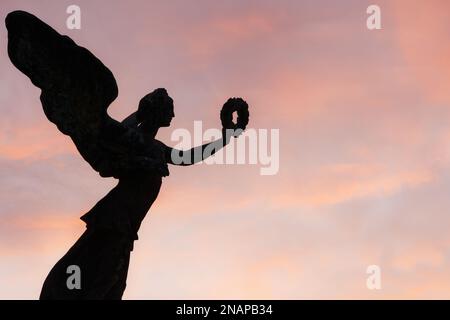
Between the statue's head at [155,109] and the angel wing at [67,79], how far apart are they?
623 mm

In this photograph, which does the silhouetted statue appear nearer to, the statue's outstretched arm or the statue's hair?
the statue's hair

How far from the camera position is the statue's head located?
9484mm

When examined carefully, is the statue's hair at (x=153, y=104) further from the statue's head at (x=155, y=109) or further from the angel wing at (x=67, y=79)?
the angel wing at (x=67, y=79)

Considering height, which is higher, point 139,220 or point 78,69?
point 78,69

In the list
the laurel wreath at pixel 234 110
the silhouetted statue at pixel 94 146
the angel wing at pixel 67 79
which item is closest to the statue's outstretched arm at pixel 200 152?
the laurel wreath at pixel 234 110

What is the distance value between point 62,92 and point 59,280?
206 centimetres

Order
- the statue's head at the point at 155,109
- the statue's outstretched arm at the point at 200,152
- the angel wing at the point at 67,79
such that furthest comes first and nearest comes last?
1. the statue's outstretched arm at the point at 200,152
2. the statue's head at the point at 155,109
3. the angel wing at the point at 67,79

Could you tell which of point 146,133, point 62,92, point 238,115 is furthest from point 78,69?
point 238,115

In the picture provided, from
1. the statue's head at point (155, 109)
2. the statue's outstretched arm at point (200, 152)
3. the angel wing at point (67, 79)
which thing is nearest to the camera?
the angel wing at point (67, 79)

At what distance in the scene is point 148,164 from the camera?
9.03m

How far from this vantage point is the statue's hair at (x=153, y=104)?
9.48 m
